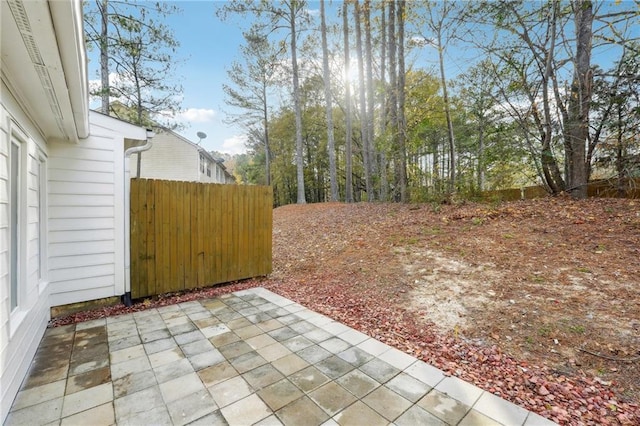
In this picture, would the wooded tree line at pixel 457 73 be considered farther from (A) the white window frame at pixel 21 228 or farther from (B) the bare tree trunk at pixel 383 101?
(A) the white window frame at pixel 21 228

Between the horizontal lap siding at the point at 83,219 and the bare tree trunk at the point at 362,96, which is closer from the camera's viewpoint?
the horizontal lap siding at the point at 83,219

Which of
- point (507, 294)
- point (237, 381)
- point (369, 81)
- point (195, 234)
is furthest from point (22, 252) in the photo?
point (369, 81)

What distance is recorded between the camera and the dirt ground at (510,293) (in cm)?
212

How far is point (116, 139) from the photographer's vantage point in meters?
3.52

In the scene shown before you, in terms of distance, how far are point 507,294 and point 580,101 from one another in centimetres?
534

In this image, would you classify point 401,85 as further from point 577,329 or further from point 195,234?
point 577,329

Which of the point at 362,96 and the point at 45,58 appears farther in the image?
the point at 362,96

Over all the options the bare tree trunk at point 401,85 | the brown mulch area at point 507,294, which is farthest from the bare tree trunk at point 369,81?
the brown mulch area at point 507,294

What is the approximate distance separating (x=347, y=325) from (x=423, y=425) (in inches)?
55.8

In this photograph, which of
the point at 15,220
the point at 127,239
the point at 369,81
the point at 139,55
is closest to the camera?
the point at 15,220

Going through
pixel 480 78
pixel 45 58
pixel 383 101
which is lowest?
pixel 45 58

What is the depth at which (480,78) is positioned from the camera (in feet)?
25.0

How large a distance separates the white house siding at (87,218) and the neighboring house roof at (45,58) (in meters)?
0.79

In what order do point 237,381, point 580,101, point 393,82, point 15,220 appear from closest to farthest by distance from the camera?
point 237,381 < point 15,220 < point 580,101 < point 393,82
